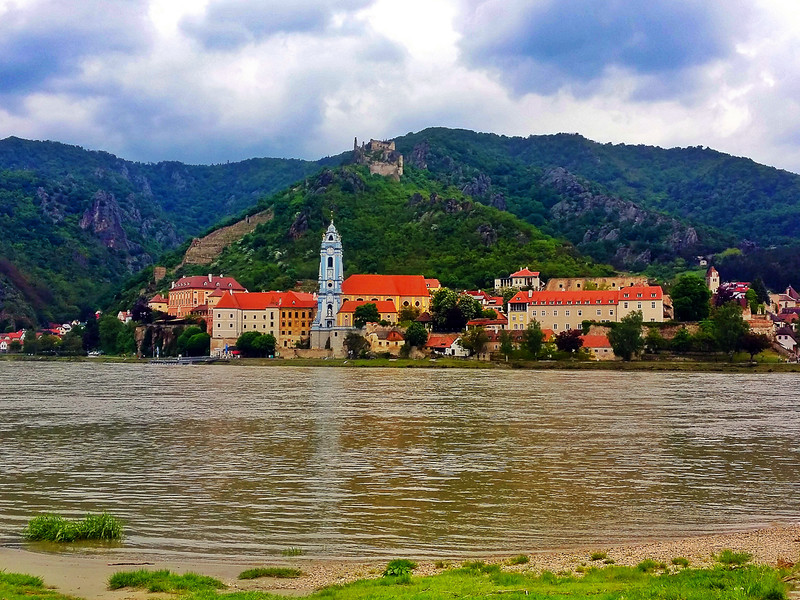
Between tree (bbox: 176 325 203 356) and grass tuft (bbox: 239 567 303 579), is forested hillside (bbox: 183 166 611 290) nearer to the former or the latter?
tree (bbox: 176 325 203 356)

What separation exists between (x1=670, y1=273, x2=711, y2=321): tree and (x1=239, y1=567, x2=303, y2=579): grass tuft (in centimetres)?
9725

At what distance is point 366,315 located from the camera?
371 feet

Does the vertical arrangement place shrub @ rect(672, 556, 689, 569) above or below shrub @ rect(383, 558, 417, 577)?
above

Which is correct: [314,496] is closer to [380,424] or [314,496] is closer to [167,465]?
[167,465]

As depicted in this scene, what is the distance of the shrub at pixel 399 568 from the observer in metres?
14.6

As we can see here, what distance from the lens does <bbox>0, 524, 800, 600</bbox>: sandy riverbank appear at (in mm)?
14415

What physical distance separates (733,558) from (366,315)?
98.6 meters

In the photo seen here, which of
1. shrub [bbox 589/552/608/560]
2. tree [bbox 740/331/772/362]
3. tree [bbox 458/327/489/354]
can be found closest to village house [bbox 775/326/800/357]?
tree [bbox 740/331/772/362]

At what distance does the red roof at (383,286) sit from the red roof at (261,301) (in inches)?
217

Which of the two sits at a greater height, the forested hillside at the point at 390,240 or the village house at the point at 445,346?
the forested hillside at the point at 390,240

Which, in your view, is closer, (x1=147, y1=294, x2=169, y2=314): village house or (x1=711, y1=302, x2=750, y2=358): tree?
(x1=711, y1=302, x2=750, y2=358): tree

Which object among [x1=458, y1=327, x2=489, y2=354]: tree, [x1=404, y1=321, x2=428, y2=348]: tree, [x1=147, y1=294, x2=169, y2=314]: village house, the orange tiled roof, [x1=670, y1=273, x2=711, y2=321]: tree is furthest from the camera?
[x1=147, y1=294, x2=169, y2=314]: village house

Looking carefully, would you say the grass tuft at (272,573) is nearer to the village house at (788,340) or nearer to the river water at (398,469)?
the river water at (398,469)

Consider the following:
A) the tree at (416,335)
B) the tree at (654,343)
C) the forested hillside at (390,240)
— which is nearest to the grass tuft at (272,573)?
the tree at (654,343)
